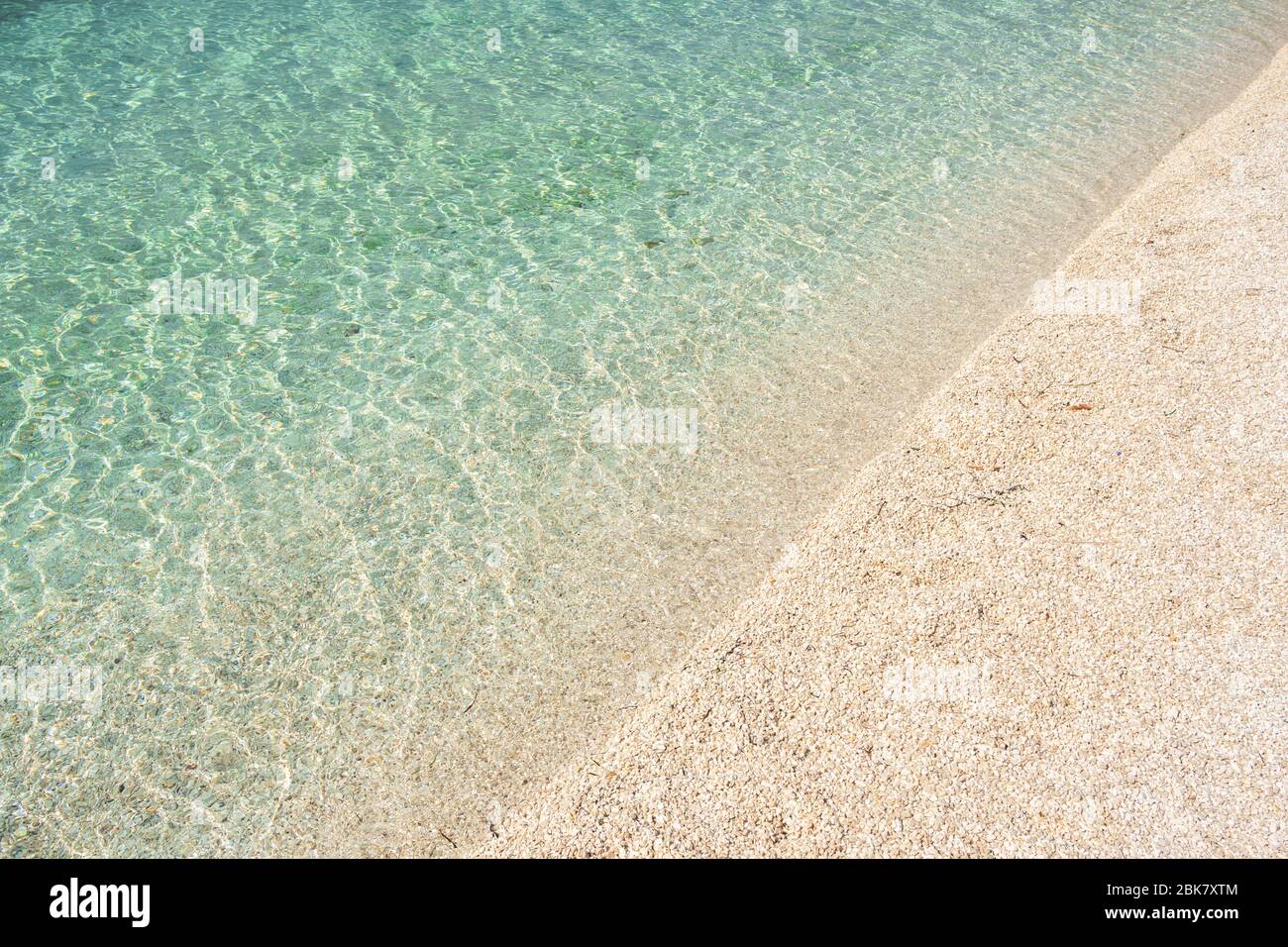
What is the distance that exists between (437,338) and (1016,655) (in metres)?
4.14

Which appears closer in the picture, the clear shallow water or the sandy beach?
the sandy beach

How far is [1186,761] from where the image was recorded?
3.40 meters

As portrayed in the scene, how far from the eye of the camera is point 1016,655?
385cm

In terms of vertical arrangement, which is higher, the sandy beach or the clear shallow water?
the sandy beach

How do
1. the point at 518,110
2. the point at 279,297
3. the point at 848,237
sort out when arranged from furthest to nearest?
the point at 518,110 → the point at 848,237 → the point at 279,297

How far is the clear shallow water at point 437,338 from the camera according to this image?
4098 mm

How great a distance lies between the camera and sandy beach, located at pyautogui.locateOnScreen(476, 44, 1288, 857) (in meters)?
3.31

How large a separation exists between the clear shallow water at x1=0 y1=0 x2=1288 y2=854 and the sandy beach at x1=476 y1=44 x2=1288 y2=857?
0.54 meters

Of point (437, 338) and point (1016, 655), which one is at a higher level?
point (1016, 655)

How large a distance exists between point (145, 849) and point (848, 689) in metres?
2.87

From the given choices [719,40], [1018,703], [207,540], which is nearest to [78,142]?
[207,540]
